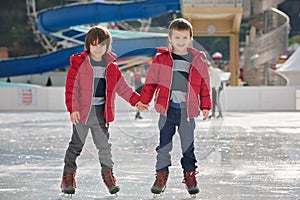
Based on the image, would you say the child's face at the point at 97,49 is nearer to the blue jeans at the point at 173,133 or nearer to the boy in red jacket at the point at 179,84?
the boy in red jacket at the point at 179,84

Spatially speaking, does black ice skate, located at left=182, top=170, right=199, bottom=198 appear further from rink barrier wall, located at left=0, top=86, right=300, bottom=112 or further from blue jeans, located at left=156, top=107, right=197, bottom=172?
rink barrier wall, located at left=0, top=86, right=300, bottom=112

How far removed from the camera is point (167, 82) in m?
3.10

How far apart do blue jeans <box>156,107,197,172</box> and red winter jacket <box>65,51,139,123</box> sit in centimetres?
30

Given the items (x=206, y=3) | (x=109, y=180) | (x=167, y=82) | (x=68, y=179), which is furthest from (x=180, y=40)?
(x=206, y=3)

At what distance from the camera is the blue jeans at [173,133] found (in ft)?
10.3

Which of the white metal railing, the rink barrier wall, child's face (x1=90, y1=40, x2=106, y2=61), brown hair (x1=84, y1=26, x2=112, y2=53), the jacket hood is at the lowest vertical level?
the rink barrier wall

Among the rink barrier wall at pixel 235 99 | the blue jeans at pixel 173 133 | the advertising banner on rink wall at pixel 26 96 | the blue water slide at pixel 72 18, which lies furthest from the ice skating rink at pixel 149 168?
the blue water slide at pixel 72 18

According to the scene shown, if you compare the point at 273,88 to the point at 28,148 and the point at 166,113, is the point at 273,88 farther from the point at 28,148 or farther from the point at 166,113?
the point at 166,113

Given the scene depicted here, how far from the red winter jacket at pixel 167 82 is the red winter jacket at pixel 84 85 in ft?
0.59

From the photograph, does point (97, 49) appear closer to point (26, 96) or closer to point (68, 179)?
point (68, 179)

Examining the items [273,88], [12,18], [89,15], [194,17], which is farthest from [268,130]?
[12,18]

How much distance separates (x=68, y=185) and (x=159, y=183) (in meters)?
0.48

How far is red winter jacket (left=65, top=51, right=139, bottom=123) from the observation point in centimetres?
304

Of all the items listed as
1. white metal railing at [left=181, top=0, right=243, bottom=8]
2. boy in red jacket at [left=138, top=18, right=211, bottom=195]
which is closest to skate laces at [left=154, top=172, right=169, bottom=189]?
boy in red jacket at [left=138, top=18, right=211, bottom=195]
